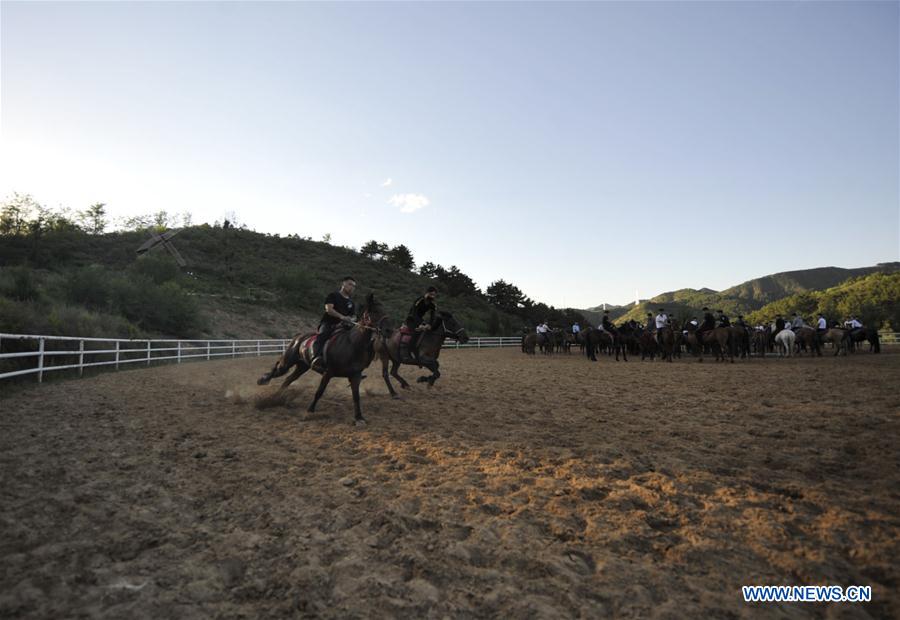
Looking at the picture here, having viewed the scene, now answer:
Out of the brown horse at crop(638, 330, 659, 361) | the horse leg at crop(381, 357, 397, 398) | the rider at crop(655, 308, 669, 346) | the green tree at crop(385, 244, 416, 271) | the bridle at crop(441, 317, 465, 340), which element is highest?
the green tree at crop(385, 244, 416, 271)

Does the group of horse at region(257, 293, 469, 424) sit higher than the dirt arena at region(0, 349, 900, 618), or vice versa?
the group of horse at region(257, 293, 469, 424)

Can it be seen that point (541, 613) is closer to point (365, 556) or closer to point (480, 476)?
point (365, 556)

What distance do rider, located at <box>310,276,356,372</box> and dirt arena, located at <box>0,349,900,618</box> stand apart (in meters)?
1.15

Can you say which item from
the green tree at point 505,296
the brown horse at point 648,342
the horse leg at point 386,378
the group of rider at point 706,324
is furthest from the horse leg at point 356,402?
the green tree at point 505,296

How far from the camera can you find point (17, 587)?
2.44 m

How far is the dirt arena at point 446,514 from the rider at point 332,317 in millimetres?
1154

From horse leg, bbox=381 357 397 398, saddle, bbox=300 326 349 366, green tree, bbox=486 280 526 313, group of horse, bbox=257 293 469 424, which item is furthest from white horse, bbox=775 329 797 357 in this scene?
green tree, bbox=486 280 526 313

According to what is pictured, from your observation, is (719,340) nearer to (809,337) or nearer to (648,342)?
(648,342)

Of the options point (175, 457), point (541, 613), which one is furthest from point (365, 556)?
point (175, 457)

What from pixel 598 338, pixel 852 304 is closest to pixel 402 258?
pixel 598 338

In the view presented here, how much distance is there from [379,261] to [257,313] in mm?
42242

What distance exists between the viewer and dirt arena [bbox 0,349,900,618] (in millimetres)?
2461

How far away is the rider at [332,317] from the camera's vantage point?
24.6 ft

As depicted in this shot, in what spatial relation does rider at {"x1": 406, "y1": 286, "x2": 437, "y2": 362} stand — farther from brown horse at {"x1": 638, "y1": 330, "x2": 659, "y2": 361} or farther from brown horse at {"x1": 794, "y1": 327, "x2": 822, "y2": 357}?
brown horse at {"x1": 794, "y1": 327, "x2": 822, "y2": 357}
